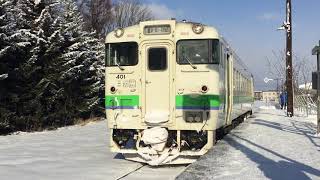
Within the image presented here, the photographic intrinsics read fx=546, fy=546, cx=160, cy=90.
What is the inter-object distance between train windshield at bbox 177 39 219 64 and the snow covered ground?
2500 mm

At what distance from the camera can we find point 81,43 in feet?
82.4

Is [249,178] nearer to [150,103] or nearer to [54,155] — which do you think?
[150,103]

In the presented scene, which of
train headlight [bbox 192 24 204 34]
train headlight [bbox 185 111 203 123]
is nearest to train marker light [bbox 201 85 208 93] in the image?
train headlight [bbox 185 111 203 123]

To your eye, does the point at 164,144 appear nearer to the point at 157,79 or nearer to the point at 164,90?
the point at 164,90

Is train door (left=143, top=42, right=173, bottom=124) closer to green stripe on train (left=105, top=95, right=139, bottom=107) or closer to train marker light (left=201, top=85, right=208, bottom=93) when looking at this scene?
green stripe on train (left=105, top=95, right=139, bottom=107)

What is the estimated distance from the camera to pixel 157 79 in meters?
12.8

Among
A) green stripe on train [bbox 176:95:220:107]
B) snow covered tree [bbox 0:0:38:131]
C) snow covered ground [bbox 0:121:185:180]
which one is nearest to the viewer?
snow covered ground [bbox 0:121:185:180]

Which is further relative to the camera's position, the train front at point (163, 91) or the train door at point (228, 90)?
the train door at point (228, 90)

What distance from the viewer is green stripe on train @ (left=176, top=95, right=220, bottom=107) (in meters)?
12.4

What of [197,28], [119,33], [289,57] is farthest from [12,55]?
[289,57]

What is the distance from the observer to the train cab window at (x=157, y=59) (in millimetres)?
12805

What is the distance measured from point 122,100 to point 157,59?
49.9 inches

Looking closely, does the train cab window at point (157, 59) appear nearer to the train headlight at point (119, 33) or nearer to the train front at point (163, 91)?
the train front at point (163, 91)

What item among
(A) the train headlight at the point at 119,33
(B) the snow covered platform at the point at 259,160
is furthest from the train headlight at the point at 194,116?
(A) the train headlight at the point at 119,33
